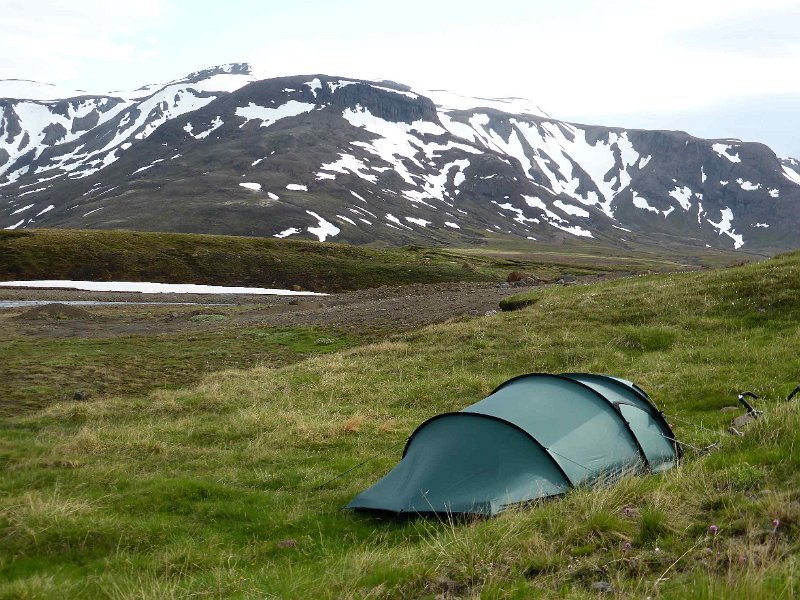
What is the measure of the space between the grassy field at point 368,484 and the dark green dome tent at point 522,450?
0.72 m

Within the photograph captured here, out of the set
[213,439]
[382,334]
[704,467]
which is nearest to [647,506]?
[704,467]

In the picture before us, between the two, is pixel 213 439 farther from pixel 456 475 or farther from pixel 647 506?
pixel 647 506

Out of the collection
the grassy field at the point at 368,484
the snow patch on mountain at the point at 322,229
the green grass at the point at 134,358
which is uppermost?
the snow patch on mountain at the point at 322,229

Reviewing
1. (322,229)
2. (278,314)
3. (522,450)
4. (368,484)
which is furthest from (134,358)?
(322,229)

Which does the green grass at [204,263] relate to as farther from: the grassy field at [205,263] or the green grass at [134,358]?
the green grass at [134,358]

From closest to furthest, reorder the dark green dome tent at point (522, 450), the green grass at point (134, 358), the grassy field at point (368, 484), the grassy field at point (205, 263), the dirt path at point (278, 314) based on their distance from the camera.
→ the grassy field at point (368, 484) → the dark green dome tent at point (522, 450) → the green grass at point (134, 358) → the dirt path at point (278, 314) → the grassy field at point (205, 263)

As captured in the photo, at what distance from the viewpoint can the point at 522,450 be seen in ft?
36.3

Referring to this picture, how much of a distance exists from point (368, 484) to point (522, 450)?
3234mm

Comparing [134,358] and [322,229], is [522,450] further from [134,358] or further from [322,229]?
[322,229]

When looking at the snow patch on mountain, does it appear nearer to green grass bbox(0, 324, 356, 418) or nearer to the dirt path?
the dirt path

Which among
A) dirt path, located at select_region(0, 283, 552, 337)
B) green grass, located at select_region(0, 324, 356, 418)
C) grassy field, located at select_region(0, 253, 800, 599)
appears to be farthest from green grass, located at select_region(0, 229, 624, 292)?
grassy field, located at select_region(0, 253, 800, 599)

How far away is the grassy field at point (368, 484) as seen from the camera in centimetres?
711

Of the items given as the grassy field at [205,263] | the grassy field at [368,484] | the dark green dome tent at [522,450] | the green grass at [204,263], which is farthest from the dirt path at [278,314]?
the dark green dome tent at [522,450]

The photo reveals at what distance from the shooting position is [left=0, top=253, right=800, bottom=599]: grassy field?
7.11 metres
